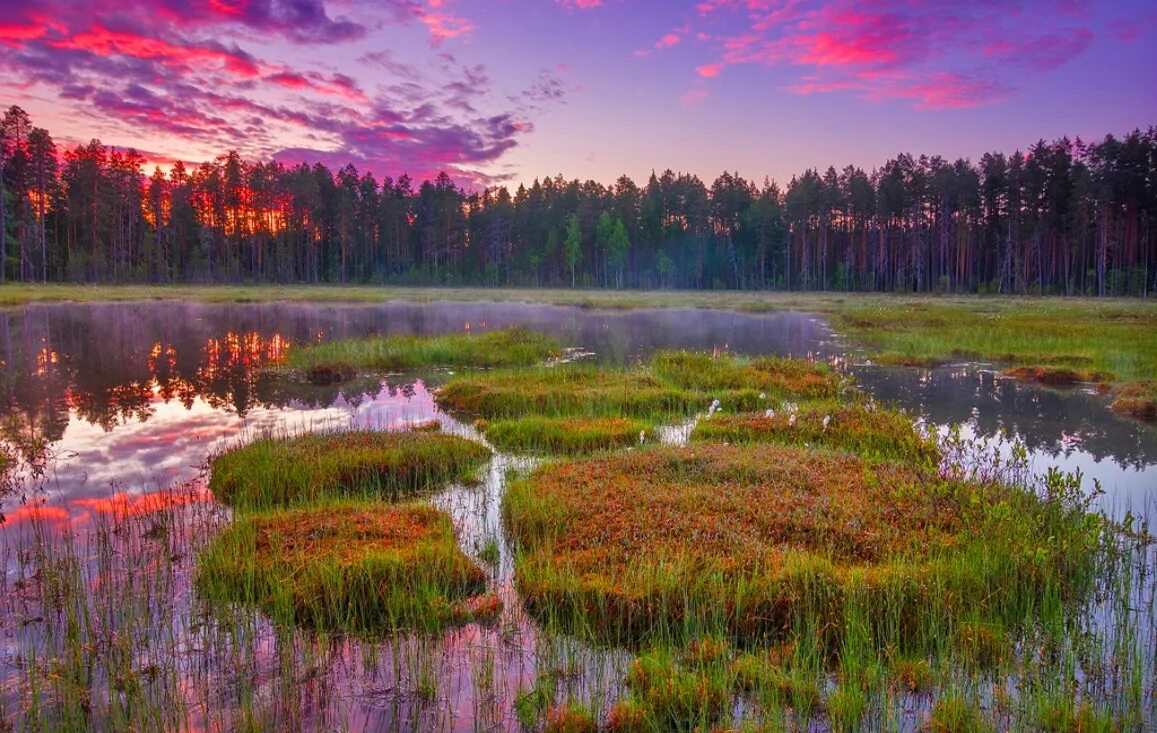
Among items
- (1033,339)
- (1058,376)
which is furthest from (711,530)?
(1033,339)

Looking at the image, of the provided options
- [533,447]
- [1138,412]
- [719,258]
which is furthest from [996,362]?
[719,258]

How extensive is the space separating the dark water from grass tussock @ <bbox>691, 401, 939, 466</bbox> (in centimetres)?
305

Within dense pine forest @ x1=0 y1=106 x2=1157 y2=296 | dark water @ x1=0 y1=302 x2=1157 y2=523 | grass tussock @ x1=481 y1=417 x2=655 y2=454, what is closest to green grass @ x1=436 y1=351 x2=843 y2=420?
grass tussock @ x1=481 y1=417 x2=655 y2=454

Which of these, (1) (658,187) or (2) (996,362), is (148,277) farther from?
(2) (996,362)

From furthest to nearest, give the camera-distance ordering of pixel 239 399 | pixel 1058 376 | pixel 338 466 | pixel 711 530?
pixel 1058 376 → pixel 239 399 → pixel 338 466 → pixel 711 530

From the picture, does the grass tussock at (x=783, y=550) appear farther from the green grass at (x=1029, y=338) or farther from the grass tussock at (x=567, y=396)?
the green grass at (x=1029, y=338)

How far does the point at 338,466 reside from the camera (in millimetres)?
12688

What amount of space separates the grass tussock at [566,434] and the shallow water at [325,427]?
1078mm

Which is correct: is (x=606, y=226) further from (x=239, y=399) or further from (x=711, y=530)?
(x=711, y=530)

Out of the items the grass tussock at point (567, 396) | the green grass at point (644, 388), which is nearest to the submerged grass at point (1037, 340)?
the green grass at point (644, 388)

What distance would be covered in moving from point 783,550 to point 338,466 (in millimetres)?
7911

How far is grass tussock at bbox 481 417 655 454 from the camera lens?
15.1 metres

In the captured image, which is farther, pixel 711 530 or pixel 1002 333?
pixel 1002 333

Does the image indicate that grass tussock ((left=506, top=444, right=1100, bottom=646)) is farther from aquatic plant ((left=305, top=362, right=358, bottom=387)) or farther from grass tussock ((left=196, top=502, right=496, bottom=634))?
aquatic plant ((left=305, top=362, right=358, bottom=387))
